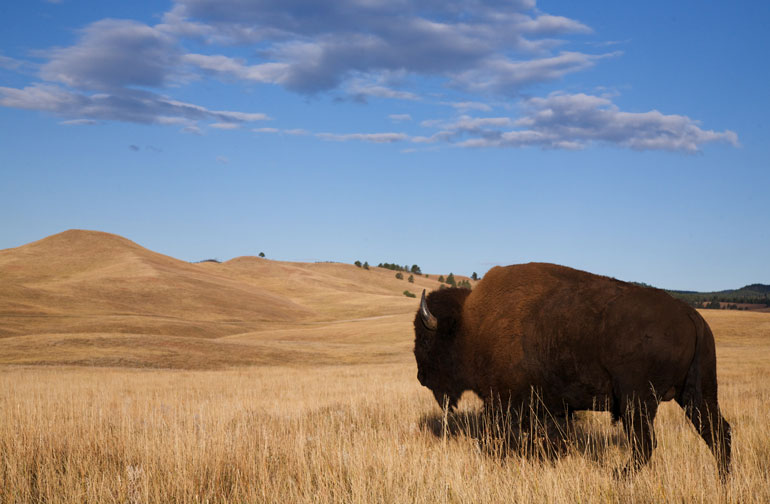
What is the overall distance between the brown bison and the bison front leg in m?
0.01

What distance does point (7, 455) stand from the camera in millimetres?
6504

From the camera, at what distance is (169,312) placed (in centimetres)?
7606

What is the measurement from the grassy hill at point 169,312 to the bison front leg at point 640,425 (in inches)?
1101

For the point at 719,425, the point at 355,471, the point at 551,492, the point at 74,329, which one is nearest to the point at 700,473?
the point at 719,425

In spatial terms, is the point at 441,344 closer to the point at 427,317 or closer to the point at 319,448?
the point at 427,317

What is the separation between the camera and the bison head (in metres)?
7.43

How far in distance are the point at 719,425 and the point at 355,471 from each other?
12.5 feet

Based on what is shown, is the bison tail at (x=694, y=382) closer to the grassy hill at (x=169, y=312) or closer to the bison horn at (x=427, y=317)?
the bison horn at (x=427, y=317)

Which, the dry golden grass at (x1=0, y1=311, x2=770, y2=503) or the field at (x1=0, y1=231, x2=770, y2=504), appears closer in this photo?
the dry golden grass at (x1=0, y1=311, x2=770, y2=503)

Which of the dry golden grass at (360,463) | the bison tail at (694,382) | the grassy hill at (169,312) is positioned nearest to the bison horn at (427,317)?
the dry golden grass at (360,463)

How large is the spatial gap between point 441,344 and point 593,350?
2172mm

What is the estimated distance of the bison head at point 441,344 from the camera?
24.4 feet

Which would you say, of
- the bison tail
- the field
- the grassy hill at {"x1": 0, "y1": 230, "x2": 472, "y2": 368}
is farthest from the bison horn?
the grassy hill at {"x1": 0, "y1": 230, "x2": 472, "y2": 368}

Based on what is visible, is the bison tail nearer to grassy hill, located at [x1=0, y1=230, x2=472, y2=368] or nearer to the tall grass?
the tall grass
